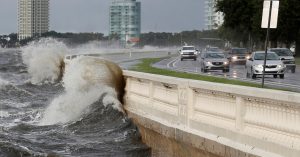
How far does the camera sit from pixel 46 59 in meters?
38.4

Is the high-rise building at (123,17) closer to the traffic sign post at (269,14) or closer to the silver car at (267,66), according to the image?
the silver car at (267,66)

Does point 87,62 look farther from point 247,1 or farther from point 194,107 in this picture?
point 247,1

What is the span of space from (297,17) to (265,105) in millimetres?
64526

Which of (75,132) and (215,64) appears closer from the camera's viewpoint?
(75,132)

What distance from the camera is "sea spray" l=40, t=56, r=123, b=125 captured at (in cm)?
1615

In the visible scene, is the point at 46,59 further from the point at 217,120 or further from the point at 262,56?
the point at 217,120

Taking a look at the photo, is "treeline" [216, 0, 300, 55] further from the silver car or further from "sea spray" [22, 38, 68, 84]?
"sea spray" [22, 38, 68, 84]

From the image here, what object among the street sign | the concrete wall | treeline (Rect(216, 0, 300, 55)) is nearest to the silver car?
the street sign

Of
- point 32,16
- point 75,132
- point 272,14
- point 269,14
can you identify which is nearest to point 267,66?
point 272,14

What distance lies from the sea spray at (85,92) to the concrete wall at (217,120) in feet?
8.61

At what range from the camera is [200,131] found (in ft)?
33.1

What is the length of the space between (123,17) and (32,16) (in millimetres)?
41385

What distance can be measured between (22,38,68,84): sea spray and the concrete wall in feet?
78.6

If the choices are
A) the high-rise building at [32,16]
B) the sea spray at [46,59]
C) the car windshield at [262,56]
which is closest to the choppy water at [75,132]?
the sea spray at [46,59]
